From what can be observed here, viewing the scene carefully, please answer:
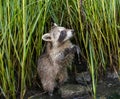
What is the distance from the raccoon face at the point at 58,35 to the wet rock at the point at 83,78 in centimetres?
61

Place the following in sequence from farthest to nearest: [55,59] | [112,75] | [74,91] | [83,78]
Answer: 1. [112,75]
2. [83,78]
3. [55,59]
4. [74,91]

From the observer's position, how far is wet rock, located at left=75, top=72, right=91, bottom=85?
5.12 m

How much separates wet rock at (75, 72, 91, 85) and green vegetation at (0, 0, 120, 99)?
6.3 inches

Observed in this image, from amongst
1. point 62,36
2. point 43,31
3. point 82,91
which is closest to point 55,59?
point 62,36

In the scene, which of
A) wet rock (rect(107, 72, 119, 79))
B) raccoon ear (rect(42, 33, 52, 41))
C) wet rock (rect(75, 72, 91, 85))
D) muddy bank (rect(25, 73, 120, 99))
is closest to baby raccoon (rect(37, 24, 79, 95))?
raccoon ear (rect(42, 33, 52, 41))

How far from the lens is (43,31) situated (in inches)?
205

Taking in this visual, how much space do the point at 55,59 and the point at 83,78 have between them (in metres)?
0.52

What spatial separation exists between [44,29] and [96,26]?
0.83 m

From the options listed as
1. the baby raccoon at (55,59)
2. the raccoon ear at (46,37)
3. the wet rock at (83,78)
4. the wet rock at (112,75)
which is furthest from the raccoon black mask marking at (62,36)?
the wet rock at (112,75)

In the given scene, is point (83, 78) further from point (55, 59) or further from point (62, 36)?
point (62, 36)

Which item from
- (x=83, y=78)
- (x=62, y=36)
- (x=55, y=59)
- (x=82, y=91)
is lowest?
(x=82, y=91)

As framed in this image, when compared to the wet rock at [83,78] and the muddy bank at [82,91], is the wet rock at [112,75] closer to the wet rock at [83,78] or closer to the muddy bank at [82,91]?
the muddy bank at [82,91]

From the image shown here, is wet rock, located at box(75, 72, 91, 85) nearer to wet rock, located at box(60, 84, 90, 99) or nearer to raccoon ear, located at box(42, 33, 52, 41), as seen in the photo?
wet rock, located at box(60, 84, 90, 99)

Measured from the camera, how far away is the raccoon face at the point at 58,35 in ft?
15.9
